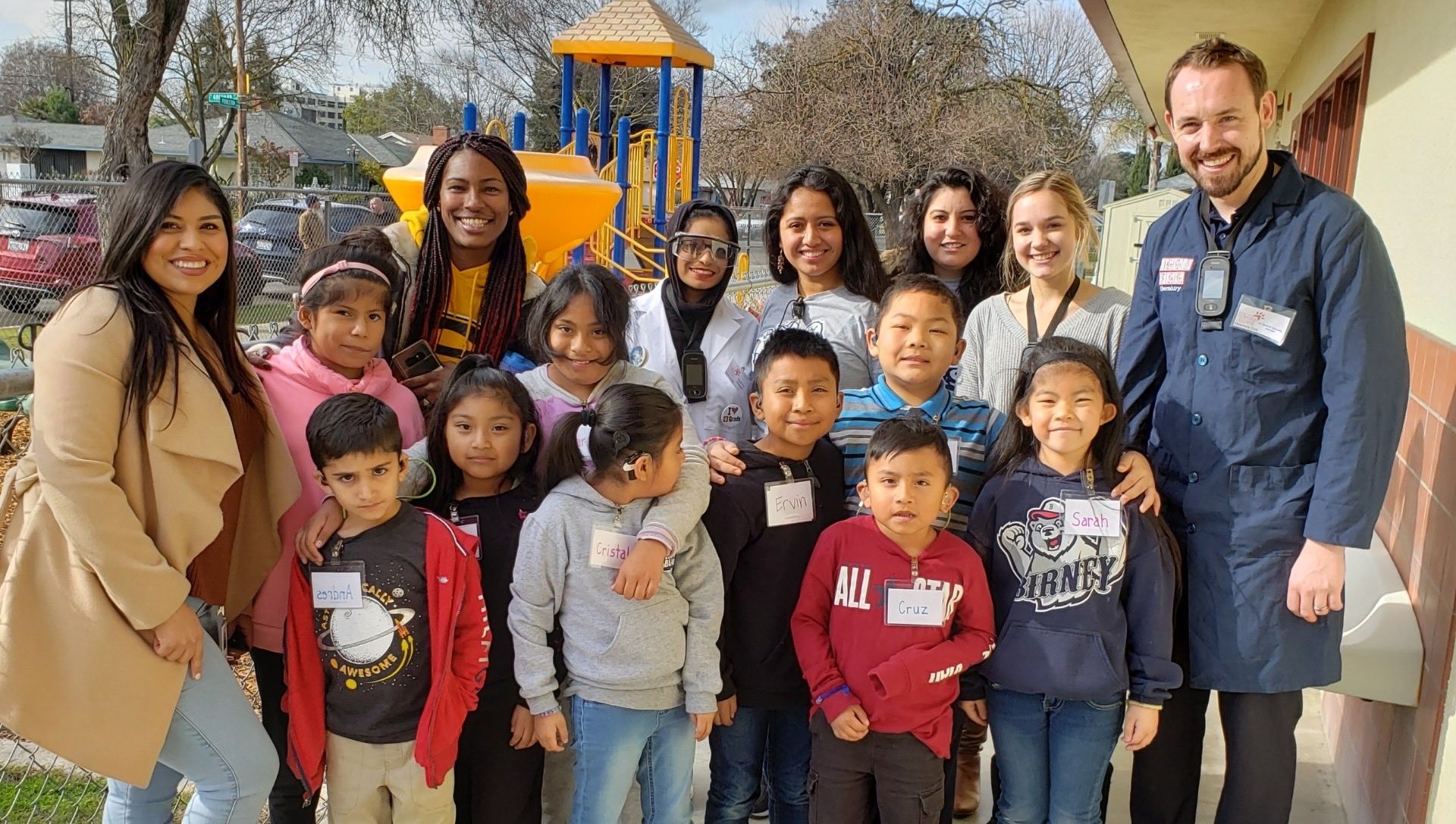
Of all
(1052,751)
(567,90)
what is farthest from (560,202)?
(1052,751)

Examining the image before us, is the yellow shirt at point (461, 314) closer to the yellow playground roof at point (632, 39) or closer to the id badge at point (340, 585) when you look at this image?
the id badge at point (340, 585)

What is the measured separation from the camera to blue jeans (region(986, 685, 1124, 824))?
241 cm

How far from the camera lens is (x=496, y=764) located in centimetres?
252

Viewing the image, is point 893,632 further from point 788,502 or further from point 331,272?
point 331,272

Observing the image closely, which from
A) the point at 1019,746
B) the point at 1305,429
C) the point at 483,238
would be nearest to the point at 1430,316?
the point at 1305,429

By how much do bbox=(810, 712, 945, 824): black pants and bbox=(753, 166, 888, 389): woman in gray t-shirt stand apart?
115 centimetres

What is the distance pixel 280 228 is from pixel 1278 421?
15.9 metres

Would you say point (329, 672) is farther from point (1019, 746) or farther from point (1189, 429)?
point (1189, 429)

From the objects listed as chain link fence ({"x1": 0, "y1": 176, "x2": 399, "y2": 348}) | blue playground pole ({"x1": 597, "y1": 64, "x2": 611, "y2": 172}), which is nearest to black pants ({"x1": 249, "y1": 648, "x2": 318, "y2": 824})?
chain link fence ({"x1": 0, "y1": 176, "x2": 399, "y2": 348})

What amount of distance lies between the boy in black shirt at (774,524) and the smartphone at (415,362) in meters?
0.99

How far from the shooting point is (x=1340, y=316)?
2225 millimetres

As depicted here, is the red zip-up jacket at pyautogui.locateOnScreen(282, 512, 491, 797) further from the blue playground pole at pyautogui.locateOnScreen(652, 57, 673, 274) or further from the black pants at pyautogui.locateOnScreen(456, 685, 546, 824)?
the blue playground pole at pyautogui.locateOnScreen(652, 57, 673, 274)

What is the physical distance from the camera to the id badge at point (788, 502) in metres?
2.54

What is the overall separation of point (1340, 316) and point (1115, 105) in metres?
26.8
